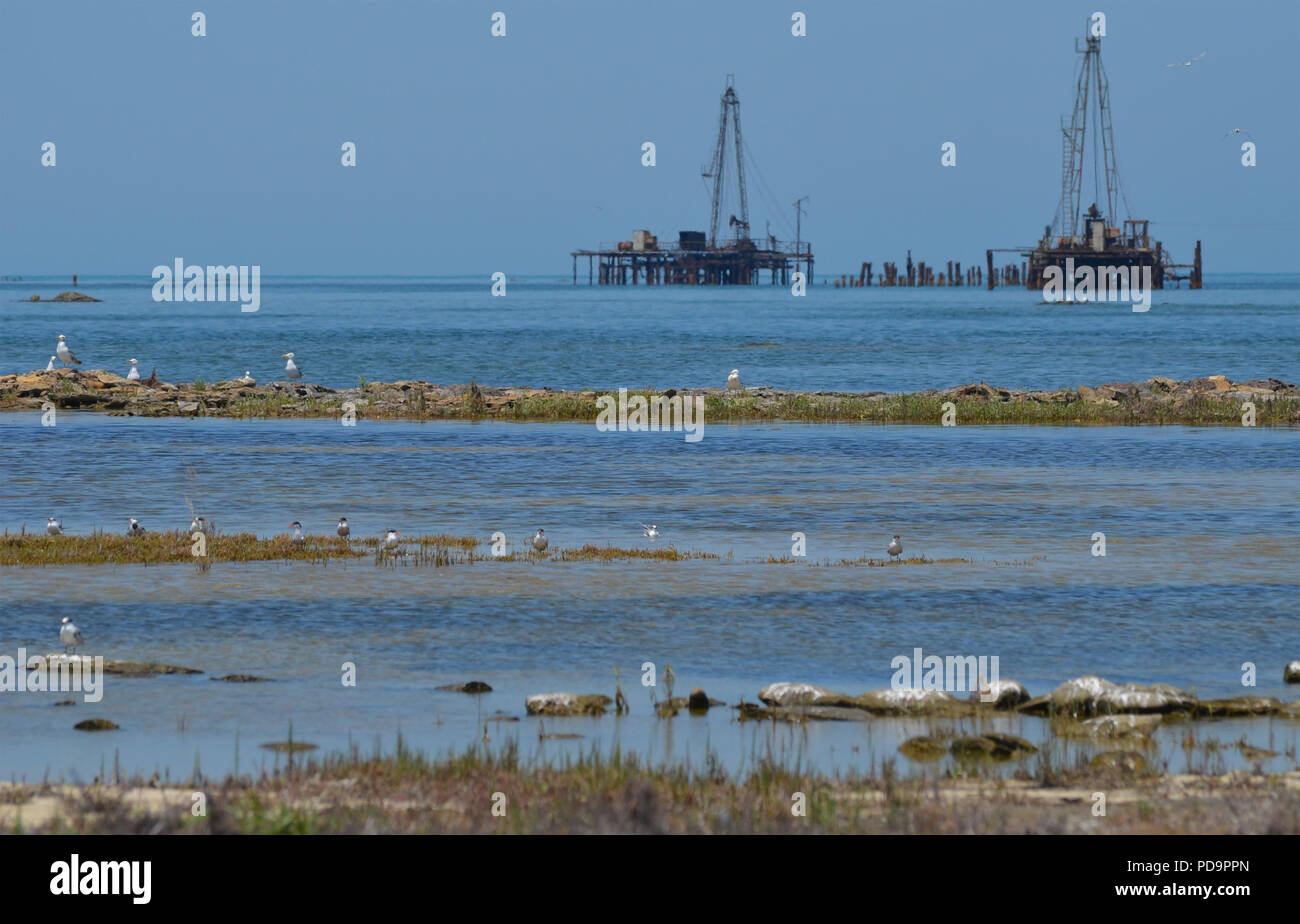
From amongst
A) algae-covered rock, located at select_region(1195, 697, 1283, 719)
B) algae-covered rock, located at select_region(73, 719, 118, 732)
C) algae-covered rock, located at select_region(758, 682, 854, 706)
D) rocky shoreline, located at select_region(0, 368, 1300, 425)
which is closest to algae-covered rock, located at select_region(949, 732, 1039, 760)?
algae-covered rock, located at select_region(758, 682, 854, 706)

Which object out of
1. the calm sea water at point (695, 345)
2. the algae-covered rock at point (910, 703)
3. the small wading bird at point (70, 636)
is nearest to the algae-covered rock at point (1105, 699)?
the algae-covered rock at point (910, 703)

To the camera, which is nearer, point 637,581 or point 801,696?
point 801,696

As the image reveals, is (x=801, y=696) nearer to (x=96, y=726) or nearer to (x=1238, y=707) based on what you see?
(x=1238, y=707)

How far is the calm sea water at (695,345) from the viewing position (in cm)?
7806

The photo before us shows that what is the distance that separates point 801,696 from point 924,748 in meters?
1.74

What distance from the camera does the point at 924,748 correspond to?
12.6 metres

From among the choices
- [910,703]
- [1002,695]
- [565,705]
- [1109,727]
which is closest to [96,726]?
[565,705]

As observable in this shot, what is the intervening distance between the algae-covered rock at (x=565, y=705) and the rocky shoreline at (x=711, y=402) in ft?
117

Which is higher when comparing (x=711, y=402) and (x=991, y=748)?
(x=711, y=402)

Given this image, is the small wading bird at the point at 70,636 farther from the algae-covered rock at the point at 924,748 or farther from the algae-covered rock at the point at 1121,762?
the algae-covered rock at the point at 1121,762
